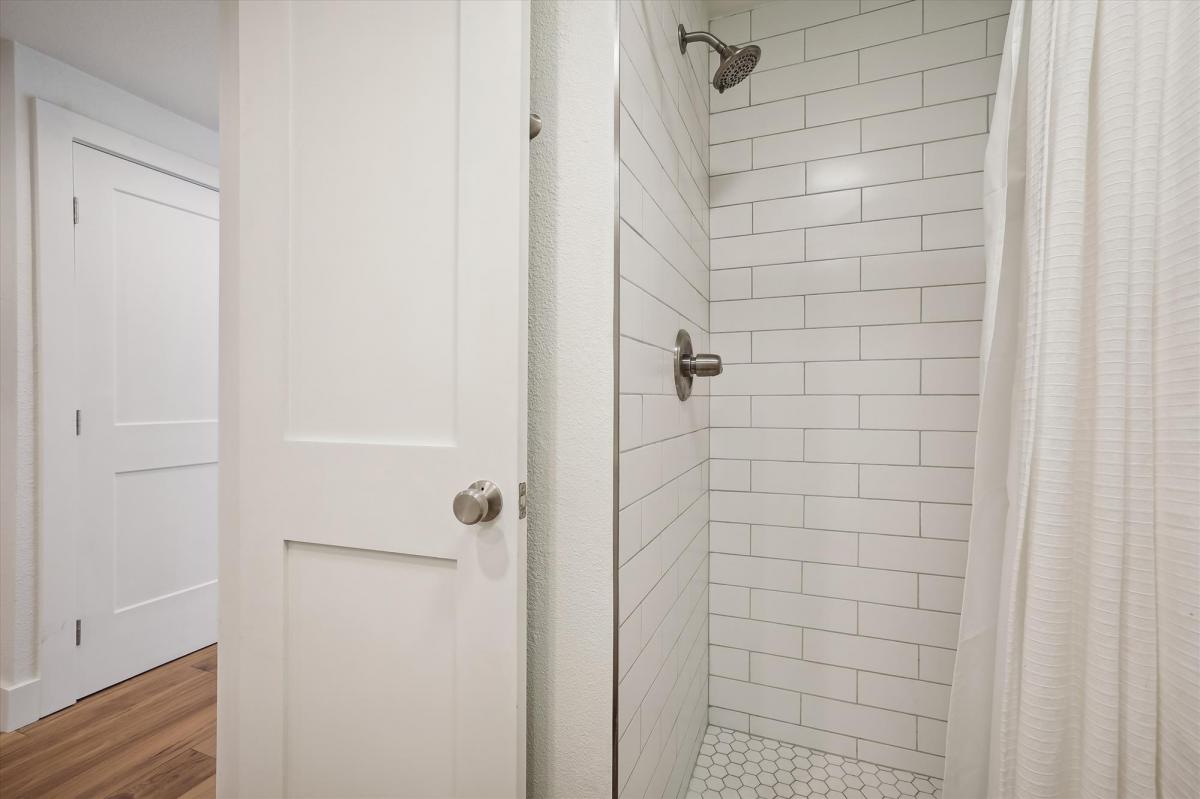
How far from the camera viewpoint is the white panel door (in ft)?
2.76

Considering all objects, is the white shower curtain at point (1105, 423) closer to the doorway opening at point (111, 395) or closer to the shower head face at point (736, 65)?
the shower head face at point (736, 65)

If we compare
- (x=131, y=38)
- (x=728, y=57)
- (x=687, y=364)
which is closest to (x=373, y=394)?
(x=687, y=364)

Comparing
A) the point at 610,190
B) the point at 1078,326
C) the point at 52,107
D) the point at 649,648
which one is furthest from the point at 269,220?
the point at 52,107

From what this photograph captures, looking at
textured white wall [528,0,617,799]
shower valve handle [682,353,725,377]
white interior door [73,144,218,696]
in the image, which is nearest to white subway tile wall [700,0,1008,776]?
shower valve handle [682,353,725,377]

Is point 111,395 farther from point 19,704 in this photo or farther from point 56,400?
point 19,704

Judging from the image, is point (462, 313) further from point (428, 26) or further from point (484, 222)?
point (428, 26)

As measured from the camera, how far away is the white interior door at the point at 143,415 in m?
2.00

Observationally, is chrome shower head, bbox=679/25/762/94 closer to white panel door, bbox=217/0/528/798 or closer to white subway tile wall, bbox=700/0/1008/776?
white subway tile wall, bbox=700/0/1008/776

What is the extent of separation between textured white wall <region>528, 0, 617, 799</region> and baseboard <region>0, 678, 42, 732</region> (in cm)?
198

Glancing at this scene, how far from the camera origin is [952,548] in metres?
1.49

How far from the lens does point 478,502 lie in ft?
2.62

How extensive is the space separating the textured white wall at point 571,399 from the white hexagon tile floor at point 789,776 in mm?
731

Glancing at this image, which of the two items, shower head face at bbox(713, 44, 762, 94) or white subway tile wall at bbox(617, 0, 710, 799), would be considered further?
shower head face at bbox(713, 44, 762, 94)

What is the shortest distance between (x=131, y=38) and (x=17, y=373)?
1161 mm
